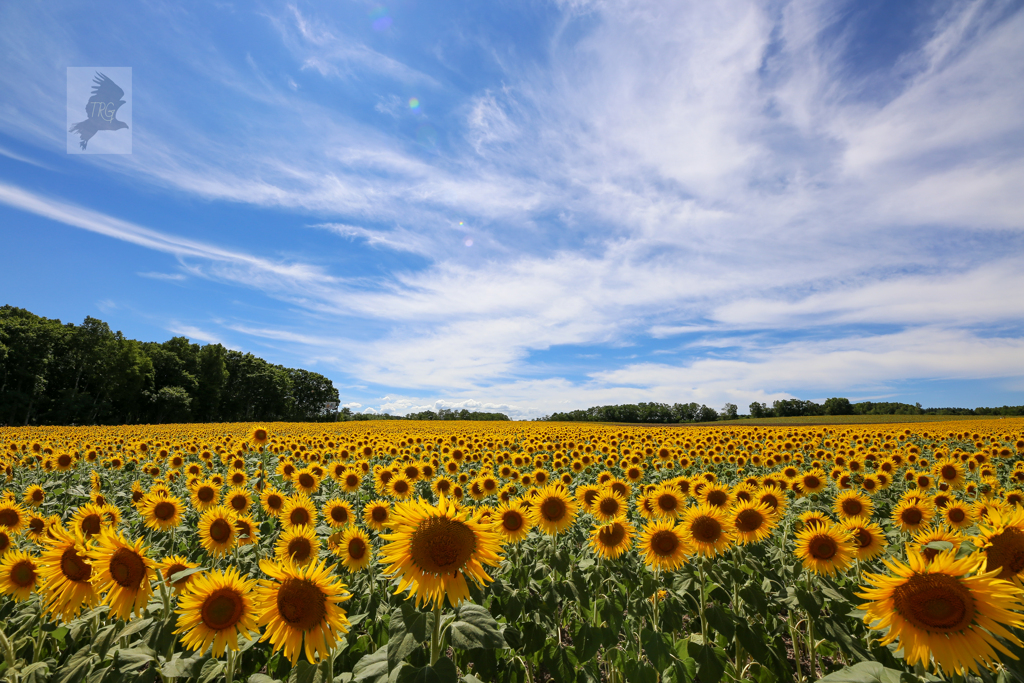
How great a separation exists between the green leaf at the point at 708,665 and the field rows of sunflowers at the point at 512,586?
0.6 inches

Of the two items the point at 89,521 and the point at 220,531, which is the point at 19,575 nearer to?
the point at 89,521

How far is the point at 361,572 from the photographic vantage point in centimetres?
491

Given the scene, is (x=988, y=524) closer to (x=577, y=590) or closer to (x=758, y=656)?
(x=758, y=656)

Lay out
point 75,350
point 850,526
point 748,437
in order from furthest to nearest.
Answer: point 75,350 < point 748,437 < point 850,526

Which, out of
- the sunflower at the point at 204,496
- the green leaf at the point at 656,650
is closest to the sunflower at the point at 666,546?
the green leaf at the point at 656,650

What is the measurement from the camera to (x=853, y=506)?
21.1ft

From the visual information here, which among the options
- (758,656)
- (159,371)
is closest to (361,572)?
(758,656)

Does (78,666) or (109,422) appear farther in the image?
(109,422)

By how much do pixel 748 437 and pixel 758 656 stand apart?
17043 millimetres

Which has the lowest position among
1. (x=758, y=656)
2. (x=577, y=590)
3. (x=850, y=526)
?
(x=758, y=656)

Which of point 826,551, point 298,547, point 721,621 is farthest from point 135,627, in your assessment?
point 826,551

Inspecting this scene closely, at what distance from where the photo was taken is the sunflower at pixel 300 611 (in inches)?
90.0

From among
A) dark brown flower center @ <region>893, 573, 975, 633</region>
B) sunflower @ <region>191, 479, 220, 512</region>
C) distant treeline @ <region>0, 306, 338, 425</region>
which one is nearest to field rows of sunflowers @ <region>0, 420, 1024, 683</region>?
dark brown flower center @ <region>893, 573, 975, 633</region>

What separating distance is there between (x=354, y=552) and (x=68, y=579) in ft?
7.86
